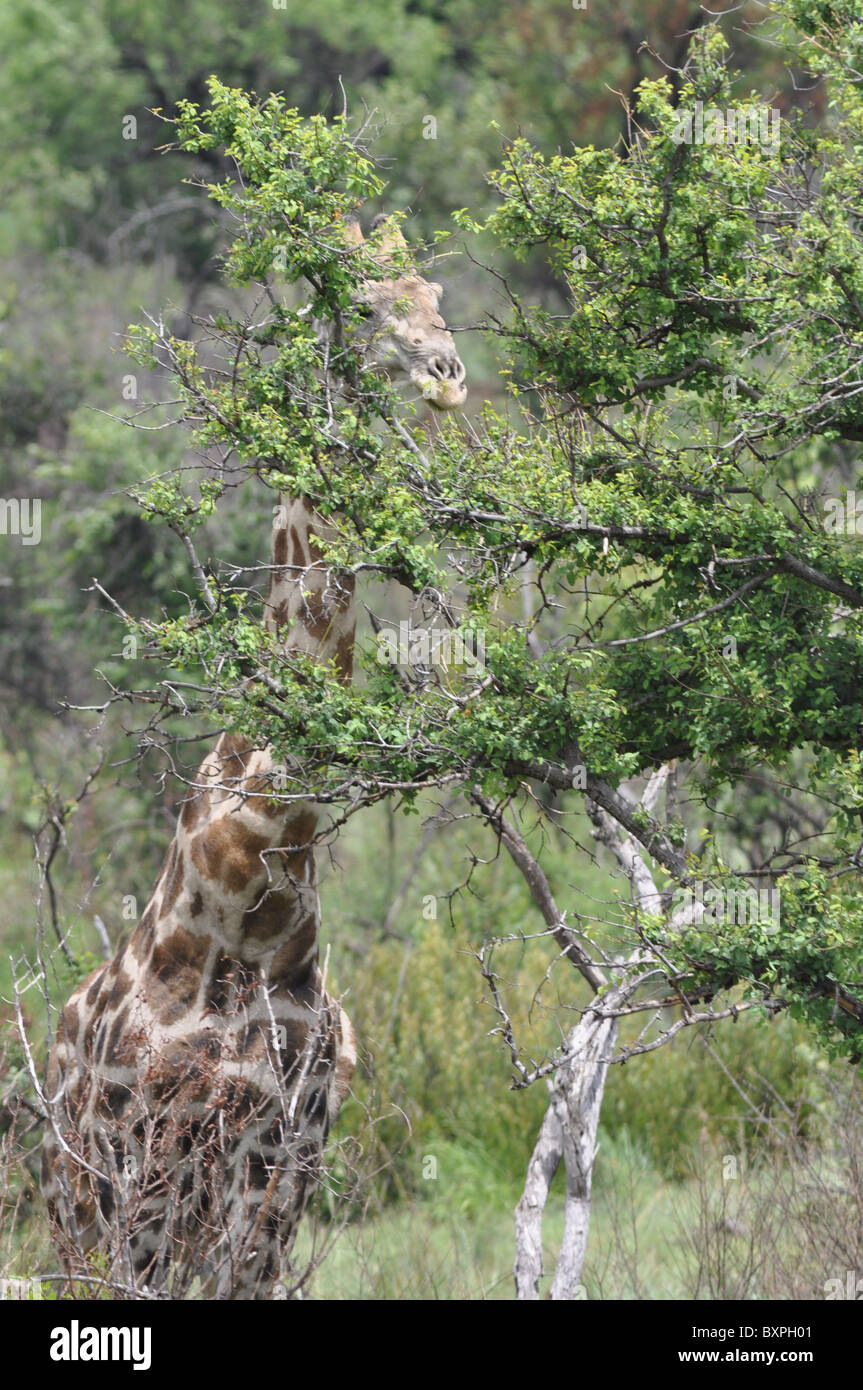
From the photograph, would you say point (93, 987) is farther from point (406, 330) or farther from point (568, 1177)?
point (406, 330)

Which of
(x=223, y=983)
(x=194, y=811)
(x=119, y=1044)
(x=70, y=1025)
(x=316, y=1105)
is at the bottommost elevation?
(x=316, y=1105)

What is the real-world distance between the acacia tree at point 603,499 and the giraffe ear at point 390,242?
142 millimetres

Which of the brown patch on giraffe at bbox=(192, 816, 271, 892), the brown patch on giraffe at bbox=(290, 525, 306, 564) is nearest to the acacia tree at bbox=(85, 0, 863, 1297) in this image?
the brown patch on giraffe at bbox=(290, 525, 306, 564)

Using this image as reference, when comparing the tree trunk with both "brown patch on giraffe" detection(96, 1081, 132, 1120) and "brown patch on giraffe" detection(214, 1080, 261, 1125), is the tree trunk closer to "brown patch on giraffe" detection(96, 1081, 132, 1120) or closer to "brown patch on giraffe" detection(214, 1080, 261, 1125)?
"brown patch on giraffe" detection(214, 1080, 261, 1125)

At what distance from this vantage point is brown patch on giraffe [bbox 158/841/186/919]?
20.6ft

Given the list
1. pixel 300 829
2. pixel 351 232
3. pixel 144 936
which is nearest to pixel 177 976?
pixel 144 936

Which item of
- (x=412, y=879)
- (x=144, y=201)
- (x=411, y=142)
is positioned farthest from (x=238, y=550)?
(x=144, y=201)

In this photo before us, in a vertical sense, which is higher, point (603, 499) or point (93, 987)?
point (603, 499)

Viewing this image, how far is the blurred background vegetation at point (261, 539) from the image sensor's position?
891 cm

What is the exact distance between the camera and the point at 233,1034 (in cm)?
607

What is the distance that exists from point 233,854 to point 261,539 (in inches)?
266

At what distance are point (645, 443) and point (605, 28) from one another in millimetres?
15785

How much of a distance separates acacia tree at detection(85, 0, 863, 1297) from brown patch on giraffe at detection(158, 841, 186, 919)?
0.90 m
